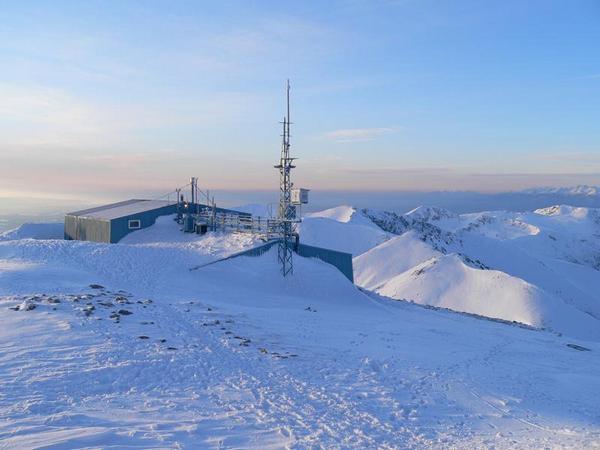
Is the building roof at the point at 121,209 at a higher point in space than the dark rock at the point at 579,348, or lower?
higher

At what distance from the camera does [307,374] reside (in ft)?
51.6

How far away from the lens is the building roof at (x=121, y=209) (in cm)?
4181

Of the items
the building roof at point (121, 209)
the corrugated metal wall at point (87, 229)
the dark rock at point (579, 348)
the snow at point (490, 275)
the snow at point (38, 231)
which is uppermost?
the building roof at point (121, 209)

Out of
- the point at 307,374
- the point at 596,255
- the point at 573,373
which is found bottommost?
the point at 596,255

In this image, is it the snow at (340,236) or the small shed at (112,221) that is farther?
the snow at (340,236)

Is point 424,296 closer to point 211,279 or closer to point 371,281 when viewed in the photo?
point 371,281

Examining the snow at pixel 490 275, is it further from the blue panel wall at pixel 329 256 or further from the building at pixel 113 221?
the building at pixel 113 221

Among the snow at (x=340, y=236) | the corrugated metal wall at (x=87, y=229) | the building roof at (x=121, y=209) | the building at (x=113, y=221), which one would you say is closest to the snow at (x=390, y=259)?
the snow at (x=340, y=236)

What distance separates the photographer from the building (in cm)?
3928

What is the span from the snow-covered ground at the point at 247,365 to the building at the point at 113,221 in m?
7.64

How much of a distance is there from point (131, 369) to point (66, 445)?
4786mm

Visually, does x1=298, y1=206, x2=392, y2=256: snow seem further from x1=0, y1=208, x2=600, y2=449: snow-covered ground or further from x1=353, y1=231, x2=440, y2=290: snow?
x1=0, y1=208, x2=600, y2=449: snow-covered ground

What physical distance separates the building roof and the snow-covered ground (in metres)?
10.3

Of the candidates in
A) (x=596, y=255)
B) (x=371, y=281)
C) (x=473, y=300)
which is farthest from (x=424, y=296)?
(x=596, y=255)
